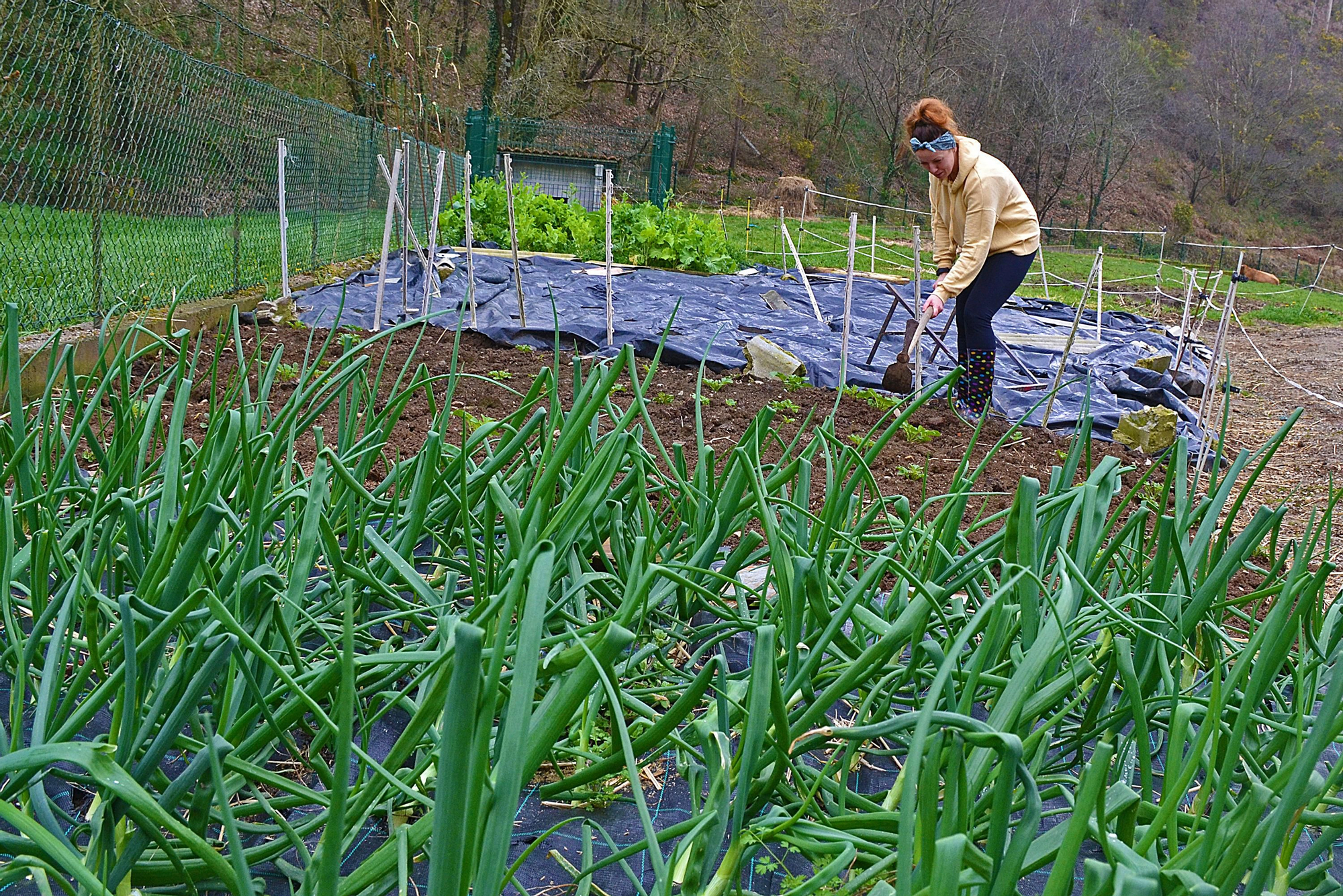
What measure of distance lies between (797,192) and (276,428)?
2617 centimetres

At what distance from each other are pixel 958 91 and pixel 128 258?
1325 inches

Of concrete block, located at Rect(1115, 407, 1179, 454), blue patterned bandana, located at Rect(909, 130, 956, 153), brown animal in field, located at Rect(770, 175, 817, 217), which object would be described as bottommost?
concrete block, located at Rect(1115, 407, 1179, 454)

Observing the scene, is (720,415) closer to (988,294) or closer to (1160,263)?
(988,294)

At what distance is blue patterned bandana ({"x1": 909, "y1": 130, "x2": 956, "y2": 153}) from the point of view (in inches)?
170

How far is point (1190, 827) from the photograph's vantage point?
0.91 meters

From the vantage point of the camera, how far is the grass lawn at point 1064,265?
14.6m

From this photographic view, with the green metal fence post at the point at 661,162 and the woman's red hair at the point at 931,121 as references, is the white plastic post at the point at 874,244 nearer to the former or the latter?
the green metal fence post at the point at 661,162

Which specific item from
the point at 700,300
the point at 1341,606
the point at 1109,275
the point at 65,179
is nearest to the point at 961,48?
the point at 1109,275

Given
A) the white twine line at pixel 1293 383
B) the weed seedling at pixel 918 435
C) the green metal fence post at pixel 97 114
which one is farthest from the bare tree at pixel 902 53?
the green metal fence post at pixel 97 114

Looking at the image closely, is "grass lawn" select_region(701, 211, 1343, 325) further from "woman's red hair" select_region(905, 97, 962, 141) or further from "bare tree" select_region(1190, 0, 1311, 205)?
"bare tree" select_region(1190, 0, 1311, 205)

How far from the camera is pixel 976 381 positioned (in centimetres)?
458

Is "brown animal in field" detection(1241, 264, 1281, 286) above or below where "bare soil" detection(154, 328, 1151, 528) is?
above

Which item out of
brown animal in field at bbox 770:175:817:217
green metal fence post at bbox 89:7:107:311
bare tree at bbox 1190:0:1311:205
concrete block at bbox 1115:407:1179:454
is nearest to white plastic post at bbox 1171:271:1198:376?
concrete block at bbox 1115:407:1179:454

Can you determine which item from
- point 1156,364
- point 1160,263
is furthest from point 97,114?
point 1160,263
